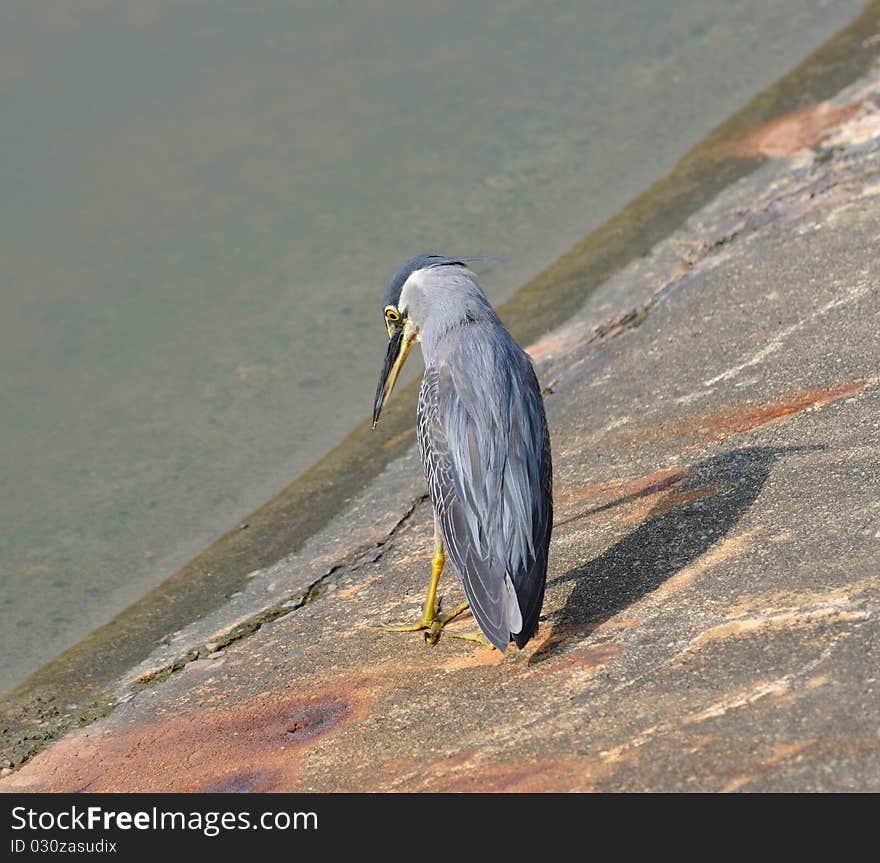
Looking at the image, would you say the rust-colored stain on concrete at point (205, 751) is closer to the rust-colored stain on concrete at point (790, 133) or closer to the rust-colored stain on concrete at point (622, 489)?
the rust-colored stain on concrete at point (622, 489)

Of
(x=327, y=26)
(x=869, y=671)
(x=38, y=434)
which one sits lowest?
(x=869, y=671)

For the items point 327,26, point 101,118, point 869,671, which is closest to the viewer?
point 869,671

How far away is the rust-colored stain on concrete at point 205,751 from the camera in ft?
18.9

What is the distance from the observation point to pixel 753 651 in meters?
5.32

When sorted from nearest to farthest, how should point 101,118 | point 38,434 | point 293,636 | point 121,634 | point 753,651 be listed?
point 753,651, point 293,636, point 121,634, point 38,434, point 101,118

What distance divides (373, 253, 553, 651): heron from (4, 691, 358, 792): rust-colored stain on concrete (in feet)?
2.31

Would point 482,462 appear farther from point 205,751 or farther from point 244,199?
point 244,199

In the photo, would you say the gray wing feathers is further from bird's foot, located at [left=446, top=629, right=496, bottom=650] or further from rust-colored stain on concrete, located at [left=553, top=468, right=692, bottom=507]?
rust-colored stain on concrete, located at [left=553, top=468, right=692, bottom=507]

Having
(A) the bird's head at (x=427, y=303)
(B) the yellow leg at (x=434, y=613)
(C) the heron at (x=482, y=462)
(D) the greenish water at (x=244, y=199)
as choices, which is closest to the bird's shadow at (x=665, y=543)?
(C) the heron at (x=482, y=462)

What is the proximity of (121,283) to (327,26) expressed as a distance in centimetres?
458

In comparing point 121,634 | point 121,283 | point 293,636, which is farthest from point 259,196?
point 293,636

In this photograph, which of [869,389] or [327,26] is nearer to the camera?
[869,389]

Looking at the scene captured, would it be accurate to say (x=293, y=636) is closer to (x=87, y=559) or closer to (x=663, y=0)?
(x=87, y=559)

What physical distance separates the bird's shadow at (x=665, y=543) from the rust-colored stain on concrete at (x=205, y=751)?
1.05 m
